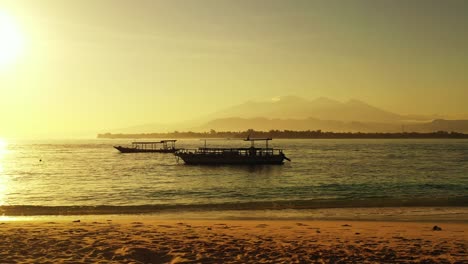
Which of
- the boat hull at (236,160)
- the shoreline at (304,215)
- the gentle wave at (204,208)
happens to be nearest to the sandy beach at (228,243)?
Result: the shoreline at (304,215)

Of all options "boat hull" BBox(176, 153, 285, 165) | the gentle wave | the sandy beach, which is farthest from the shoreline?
"boat hull" BBox(176, 153, 285, 165)

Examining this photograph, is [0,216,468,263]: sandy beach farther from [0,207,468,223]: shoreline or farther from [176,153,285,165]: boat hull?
[176,153,285,165]: boat hull

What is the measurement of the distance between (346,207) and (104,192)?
80.9ft

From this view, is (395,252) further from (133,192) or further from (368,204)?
(133,192)

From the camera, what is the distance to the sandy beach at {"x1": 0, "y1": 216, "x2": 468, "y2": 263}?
12.5m

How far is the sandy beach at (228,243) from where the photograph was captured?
12.5 metres

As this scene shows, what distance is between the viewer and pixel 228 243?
14594 millimetres

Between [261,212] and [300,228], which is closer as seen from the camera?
[300,228]

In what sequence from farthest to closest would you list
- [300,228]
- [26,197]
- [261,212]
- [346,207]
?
[26,197] < [346,207] < [261,212] < [300,228]

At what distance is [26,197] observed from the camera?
128 ft

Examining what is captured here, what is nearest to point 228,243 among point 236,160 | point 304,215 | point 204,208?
point 304,215

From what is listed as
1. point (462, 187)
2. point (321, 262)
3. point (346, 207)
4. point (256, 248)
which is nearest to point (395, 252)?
point (321, 262)

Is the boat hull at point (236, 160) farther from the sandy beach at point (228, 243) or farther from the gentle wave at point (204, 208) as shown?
the sandy beach at point (228, 243)

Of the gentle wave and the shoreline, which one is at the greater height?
the shoreline
